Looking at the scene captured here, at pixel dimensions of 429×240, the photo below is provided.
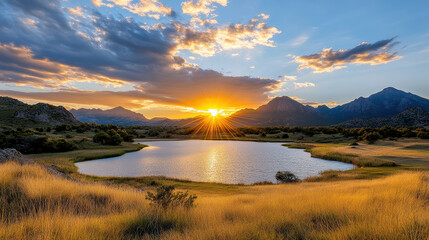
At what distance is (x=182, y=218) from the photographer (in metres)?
6.16

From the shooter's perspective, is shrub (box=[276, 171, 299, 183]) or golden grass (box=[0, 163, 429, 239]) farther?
shrub (box=[276, 171, 299, 183])

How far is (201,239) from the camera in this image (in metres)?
4.25

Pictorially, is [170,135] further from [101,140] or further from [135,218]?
[135,218]

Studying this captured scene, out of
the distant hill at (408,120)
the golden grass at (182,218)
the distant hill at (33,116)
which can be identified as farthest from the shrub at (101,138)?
the distant hill at (408,120)

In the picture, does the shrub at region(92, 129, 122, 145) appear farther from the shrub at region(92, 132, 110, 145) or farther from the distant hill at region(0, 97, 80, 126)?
the distant hill at region(0, 97, 80, 126)

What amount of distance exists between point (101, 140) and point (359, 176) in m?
55.1

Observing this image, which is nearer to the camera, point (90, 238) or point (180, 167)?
point (90, 238)

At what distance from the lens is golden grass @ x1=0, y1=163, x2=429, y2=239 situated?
14.7ft

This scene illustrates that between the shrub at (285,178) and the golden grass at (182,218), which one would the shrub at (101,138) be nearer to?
the shrub at (285,178)

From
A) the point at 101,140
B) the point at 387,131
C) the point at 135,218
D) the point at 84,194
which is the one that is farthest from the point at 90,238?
the point at 387,131

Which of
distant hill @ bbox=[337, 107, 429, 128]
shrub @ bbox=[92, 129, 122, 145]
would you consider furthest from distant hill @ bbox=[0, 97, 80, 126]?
distant hill @ bbox=[337, 107, 429, 128]

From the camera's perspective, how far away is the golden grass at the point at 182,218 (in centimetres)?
447

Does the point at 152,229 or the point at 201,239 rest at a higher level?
the point at 201,239

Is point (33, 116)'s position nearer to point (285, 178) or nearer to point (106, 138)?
point (106, 138)
